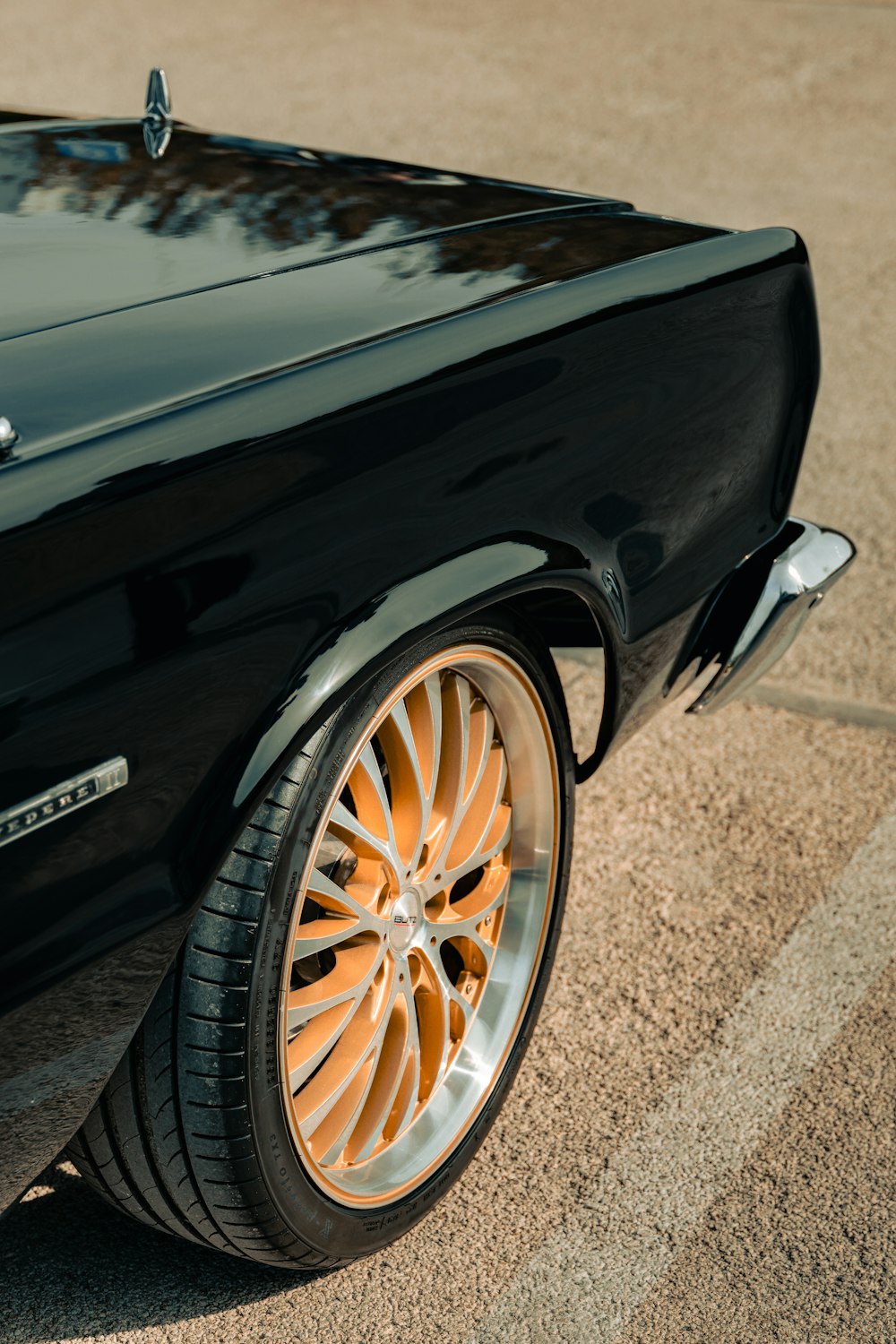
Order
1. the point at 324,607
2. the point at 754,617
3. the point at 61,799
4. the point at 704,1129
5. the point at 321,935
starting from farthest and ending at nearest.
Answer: the point at 754,617
the point at 704,1129
the point at 321,935
the point at 324,607
the point at 61,799

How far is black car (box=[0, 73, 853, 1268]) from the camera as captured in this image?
59.0 inches

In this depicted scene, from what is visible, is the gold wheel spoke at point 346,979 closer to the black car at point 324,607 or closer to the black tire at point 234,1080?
the black car at point 324,607

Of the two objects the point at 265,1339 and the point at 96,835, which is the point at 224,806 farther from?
the point at 265,1339

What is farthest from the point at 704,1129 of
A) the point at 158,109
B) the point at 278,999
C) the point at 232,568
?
the point at 158,109

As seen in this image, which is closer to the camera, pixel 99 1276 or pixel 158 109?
pixel 99 1276

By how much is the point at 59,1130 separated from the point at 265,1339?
0.60 metres

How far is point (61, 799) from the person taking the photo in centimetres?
144

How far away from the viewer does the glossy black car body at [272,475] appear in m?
1.47

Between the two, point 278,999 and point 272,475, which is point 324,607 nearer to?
point 272,475

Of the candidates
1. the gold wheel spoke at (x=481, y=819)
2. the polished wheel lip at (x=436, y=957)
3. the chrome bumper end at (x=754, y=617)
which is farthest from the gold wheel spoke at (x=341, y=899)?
the chrome bumper end at (x=754, y=617)

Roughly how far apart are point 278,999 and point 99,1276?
65cm

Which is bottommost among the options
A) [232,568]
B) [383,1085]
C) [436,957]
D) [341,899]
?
[383,1085]

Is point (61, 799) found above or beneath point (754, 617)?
above

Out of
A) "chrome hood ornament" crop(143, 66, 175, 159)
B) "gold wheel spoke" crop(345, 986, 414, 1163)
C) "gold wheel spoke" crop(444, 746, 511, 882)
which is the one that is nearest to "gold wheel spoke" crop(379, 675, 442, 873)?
"gold wheel spoke" crop(444, 746, 511, 882)
